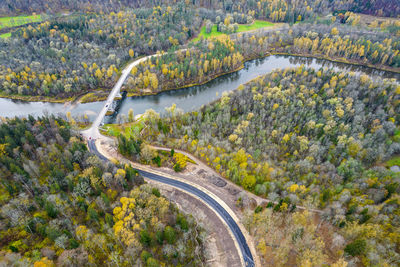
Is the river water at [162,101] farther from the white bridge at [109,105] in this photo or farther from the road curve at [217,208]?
the road curve at [217,208]

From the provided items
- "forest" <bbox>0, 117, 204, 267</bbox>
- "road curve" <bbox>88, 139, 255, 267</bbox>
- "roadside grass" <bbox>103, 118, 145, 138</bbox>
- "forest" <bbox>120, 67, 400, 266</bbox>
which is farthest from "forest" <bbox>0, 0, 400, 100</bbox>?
"road curve" <bbox>88, 139, 255, 267</bbox>

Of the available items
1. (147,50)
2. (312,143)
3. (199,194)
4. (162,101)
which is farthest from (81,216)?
(147,50)

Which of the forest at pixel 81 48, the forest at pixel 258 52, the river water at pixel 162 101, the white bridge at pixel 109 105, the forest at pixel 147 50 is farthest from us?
the forest at pixel 258 52

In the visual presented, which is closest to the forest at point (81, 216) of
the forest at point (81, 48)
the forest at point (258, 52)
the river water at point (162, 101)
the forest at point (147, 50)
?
the river water at point (162, 101)

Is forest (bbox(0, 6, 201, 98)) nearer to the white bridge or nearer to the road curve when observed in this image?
the white bridge

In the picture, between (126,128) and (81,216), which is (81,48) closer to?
(126,128)

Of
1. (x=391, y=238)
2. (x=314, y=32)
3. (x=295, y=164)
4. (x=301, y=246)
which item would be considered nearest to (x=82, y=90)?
(x=295, y=164)
